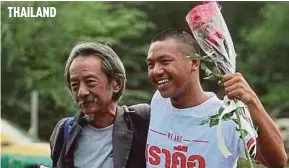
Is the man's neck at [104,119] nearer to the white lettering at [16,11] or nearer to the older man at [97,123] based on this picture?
the older man at [97,123]

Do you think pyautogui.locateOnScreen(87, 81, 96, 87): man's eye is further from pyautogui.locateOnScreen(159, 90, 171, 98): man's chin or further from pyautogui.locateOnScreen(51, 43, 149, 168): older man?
pyautogui.locateOnScreen(159, 90, 171, 98): man's chin

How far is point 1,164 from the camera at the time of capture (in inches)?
113

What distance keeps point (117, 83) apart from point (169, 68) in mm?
151

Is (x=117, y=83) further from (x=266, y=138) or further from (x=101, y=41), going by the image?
(x=101, y=41)

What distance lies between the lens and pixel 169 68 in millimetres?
1638

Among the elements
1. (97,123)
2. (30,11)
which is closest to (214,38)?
(97,123)

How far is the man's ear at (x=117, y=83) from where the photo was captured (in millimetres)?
1712

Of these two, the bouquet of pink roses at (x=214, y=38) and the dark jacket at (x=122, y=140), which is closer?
the bouquet of pink roses at (x=214, y=38)

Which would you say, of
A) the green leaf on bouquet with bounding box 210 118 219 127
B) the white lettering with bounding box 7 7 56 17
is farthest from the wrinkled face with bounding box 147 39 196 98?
the white lettering with bounding box 7 7 56 17

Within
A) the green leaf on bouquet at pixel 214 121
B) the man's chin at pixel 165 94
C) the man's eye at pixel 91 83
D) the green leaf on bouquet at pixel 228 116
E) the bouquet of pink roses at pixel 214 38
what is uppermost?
the bouquet of pink roses at pixel 214 38

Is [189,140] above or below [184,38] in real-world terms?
below

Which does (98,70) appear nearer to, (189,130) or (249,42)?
(189,130)

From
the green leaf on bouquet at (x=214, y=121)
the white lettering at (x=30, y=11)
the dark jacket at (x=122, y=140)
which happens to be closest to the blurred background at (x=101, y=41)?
the white lettering at (x=30, y=11)

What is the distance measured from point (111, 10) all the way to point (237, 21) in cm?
57
